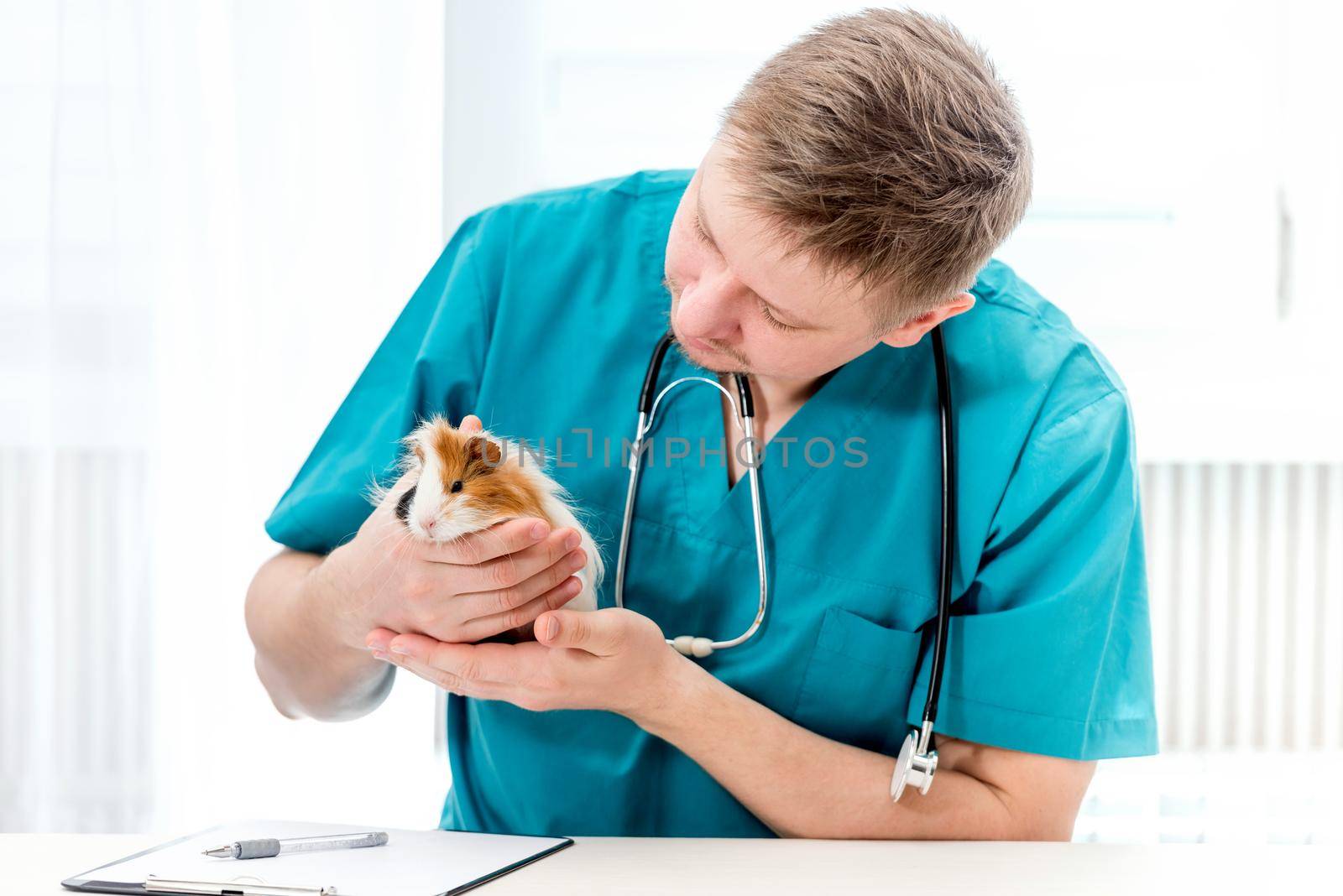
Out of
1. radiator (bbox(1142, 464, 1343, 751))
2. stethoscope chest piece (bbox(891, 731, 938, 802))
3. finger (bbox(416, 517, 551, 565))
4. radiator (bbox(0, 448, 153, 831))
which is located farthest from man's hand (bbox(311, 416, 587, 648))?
radiator (bbox(1142, 464, 1343, 751))

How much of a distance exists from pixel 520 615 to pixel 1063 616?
617 millimetres

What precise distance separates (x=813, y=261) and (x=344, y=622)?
2.15ft

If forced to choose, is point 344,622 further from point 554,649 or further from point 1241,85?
point 1241,85

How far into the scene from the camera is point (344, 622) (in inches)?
44.7

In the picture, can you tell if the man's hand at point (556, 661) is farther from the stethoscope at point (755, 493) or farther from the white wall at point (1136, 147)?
the white wall at point (1136, 147)

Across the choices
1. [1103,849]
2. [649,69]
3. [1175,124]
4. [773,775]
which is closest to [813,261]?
[773,775]

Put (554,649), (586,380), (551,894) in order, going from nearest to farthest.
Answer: (551,894)
(554,649)
(586,380)

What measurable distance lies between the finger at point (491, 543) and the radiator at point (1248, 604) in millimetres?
1548

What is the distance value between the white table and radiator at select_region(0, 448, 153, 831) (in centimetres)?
102

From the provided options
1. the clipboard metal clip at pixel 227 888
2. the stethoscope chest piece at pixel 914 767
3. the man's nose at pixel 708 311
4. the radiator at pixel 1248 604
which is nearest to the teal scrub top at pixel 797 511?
the stethoscope chest piece at pixel 914 767

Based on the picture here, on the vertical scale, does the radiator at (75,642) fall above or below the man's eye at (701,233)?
below

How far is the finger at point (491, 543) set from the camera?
923mm

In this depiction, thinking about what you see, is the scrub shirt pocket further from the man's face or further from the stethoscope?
the man's face

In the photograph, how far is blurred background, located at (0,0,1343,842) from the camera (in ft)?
6.29
